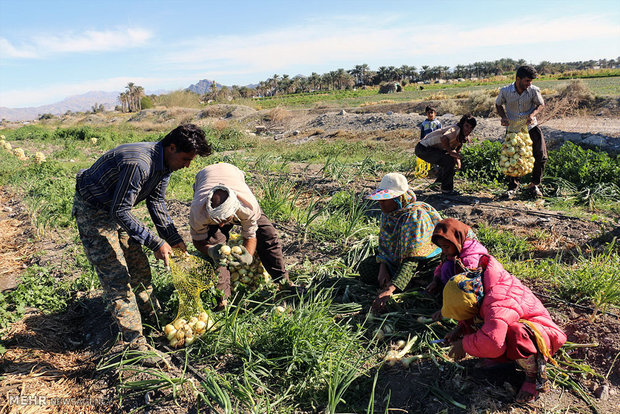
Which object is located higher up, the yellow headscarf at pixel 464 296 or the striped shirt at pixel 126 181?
the striped shirt at pixel 126 181

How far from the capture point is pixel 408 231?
300cm

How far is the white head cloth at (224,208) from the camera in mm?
2713

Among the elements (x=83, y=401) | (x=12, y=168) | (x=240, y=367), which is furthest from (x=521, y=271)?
(x=12, y=168)

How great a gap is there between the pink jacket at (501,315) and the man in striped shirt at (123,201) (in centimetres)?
189

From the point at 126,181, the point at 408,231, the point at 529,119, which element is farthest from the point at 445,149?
the point at 126,181

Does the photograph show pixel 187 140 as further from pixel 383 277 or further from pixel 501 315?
pixel 501 315

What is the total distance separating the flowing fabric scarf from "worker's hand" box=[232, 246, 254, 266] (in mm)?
1067

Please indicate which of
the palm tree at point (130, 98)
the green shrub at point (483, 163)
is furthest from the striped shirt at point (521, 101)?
the palm tree at point (130, 98)

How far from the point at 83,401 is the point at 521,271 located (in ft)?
11.0

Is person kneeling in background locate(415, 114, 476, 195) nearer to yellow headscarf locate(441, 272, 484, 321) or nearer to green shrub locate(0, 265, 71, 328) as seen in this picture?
yellow headscarf locate(441, 272, 484, 321)

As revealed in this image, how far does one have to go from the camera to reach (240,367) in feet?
7.97

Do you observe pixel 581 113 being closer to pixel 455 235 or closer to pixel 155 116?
pixel 455 235

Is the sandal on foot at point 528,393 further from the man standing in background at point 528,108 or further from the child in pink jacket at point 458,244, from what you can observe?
the man standing in background at point 528,108

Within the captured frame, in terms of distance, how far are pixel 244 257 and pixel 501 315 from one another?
5.70 feet
